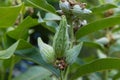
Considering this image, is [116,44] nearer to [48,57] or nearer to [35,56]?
[35,56]

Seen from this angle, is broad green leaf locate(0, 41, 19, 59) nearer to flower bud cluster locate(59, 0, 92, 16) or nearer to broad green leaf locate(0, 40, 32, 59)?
broad green leaf locate(0, 40, 32, 59)

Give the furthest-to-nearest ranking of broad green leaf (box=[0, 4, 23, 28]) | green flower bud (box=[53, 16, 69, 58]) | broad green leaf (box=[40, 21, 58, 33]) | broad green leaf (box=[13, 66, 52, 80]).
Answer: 1. broad green leaf (box=[13, 66, 52, 80])
2. broad green leaf (box=[40, 21, 58, 33])
3. broad green leaf (box=[0, 4, 23, 28])
4. green flower bud (box=[53, 16, 69, 58])

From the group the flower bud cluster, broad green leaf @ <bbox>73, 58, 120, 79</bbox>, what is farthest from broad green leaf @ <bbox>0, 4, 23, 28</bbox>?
broad green leaf @ <bbox>73, 58, 120, 79</bbox>

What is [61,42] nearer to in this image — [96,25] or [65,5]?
[65,5]

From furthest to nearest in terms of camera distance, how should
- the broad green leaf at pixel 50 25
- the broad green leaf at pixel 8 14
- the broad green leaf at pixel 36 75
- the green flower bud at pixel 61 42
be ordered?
the broad green leaf at pixel 36 75 < the broad green leaf at pixel 50 25 < the broad green leaf at pixel 8 14 < the green flower bud at pixel 61 42

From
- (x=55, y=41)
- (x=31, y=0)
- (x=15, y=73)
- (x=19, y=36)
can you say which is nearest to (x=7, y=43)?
(x=19, y=36)

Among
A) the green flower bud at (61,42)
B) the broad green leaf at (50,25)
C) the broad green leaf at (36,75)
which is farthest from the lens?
the broad green leaf at (36,75)

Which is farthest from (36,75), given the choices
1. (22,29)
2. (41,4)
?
(41,4)

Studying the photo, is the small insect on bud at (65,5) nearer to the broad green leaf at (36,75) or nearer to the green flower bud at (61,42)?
the green flower bud at (61,42)

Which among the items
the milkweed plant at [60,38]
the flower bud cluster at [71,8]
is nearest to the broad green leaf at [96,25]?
the milkweed plant at [60,38]
